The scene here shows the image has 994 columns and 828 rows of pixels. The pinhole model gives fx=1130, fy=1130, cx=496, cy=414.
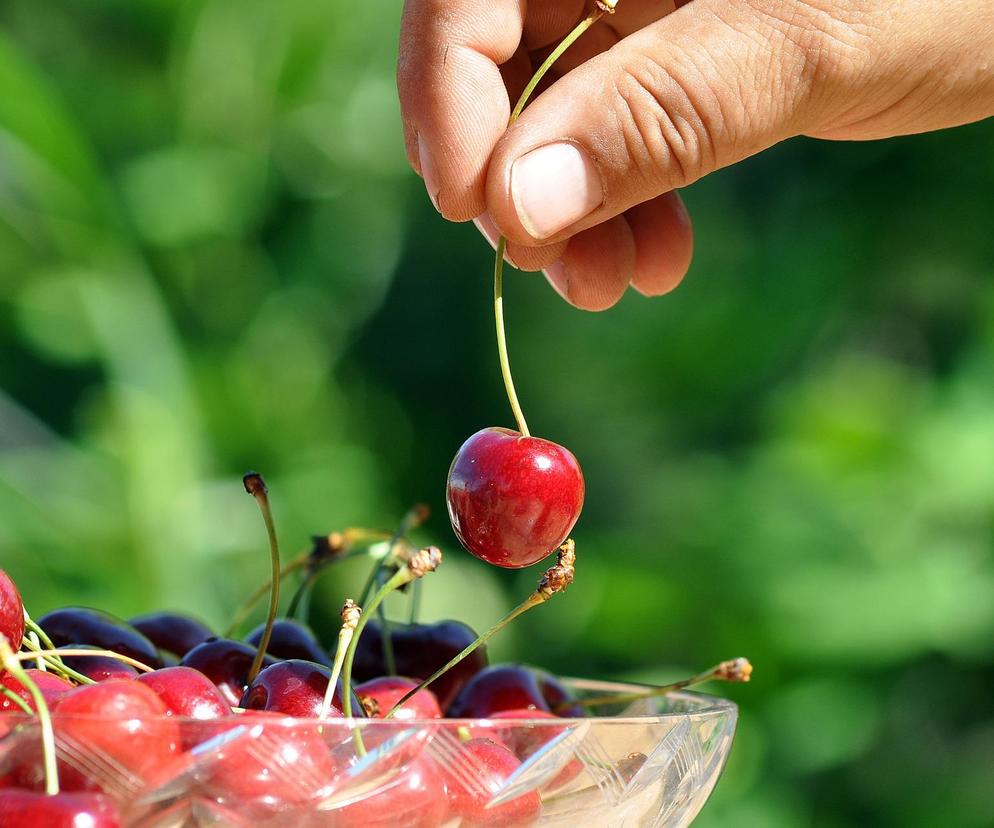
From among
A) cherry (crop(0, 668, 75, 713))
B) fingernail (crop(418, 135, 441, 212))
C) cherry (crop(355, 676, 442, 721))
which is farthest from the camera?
fingernail (crop(418, 135, 441, 212))

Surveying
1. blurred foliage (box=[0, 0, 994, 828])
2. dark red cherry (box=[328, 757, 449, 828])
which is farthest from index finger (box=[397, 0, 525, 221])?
blurred foliage (box=[0, 0, 994, 828])

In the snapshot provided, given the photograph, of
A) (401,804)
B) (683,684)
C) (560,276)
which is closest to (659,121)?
(560,276)

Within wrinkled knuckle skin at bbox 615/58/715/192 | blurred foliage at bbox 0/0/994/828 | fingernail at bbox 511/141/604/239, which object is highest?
wrinkled knuckle skin at bbox 615/58/715/192

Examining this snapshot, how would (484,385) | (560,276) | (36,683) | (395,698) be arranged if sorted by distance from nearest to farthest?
1. (36,683)
2. (395,698)
3. (560,276)
4. (484,385)

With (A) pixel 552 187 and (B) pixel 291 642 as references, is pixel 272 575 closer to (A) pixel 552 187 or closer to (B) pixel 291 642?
(B) pixel 291 642

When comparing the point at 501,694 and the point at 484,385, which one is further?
the point at 484,385

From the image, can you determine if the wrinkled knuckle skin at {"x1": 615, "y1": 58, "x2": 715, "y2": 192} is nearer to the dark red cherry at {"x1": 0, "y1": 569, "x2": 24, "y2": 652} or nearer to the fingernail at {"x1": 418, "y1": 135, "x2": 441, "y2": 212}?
the fingernail at {"x1": 418, "y1": 135, "x2": 441, "y2": 212}

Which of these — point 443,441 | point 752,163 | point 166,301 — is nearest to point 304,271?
point 166,301

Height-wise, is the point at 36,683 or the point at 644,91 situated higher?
the point at 644,91
